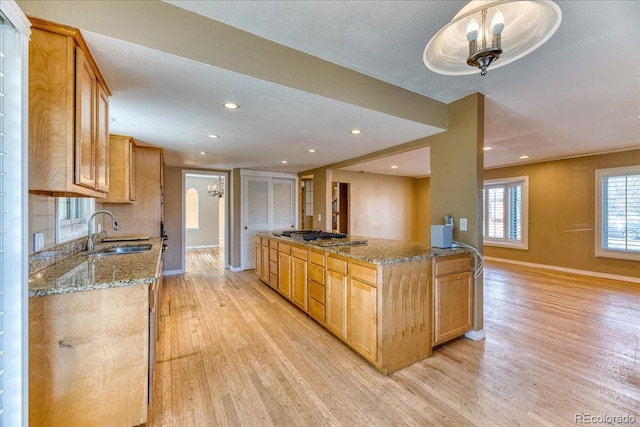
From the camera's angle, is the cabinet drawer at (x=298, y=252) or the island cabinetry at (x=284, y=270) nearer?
the cabinet drawer at (x=298, y=252)

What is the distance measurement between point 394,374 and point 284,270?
199 centimetres

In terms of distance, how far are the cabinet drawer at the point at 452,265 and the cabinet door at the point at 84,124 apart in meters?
2.69

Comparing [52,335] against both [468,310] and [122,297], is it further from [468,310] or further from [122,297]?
[468,310]

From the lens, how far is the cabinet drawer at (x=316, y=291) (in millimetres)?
2819

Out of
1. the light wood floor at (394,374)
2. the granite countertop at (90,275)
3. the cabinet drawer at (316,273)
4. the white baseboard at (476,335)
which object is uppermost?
the granite countertop at (90,275)

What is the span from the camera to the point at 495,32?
4.05 feet

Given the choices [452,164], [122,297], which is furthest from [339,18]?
[122,297]

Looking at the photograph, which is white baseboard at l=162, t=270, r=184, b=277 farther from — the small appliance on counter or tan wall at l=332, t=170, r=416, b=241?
the small appliance on counter

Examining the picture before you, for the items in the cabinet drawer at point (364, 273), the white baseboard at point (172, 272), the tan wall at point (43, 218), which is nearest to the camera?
the tan wall at point (43, 218)

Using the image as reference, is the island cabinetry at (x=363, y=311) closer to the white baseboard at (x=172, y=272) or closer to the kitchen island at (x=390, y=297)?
the kitchen island at (x=390, y=297)

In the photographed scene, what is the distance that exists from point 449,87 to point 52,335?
3.50 meters

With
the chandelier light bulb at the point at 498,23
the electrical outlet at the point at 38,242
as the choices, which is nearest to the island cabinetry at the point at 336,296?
the chandelier light bulb at the point at 498,23

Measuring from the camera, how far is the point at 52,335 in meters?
1.34

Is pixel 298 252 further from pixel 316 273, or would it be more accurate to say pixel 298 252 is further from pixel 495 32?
pixel 495 32
